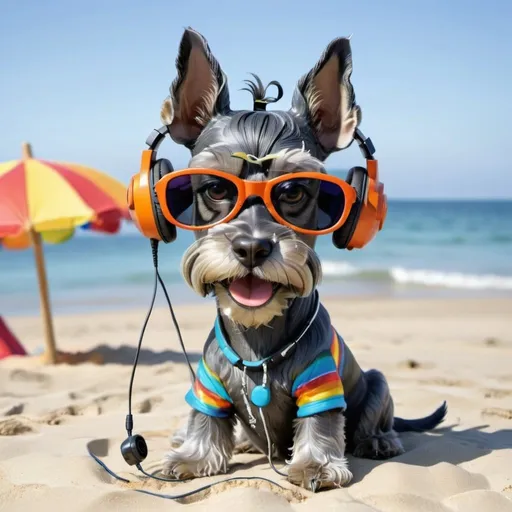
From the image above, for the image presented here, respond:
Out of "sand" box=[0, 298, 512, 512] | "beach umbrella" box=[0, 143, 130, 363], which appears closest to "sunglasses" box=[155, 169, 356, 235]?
"sand" box=[0, 298, 512, 512]

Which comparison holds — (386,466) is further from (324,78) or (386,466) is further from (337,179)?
(324,78)

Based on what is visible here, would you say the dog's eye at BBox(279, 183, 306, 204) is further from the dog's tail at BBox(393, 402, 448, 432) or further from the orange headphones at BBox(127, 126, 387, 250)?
the dog's tail at BBox(393, 402, 448, 432)

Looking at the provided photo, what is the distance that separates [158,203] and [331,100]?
0.95m

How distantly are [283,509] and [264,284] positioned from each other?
918mm

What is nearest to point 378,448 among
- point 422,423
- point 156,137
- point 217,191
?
point 422,423

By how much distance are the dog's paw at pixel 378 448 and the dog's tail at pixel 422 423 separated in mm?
503

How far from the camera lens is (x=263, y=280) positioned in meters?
2.90

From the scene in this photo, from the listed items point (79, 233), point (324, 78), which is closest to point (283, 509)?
point (324, 78)

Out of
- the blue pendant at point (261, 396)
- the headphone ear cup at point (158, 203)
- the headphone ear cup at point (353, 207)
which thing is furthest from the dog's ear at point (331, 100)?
the blue pendant at point (261, 396)

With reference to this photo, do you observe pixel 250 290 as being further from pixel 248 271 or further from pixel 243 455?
pixel 243 455

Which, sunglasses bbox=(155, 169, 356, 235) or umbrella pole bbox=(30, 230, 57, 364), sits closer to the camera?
sunglasses bbox=(155, 169, 356, 235)

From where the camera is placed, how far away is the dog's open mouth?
2.88 m

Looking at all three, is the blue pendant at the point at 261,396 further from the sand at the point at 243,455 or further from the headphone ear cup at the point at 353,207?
the headphone ear cup at the point at 353,207

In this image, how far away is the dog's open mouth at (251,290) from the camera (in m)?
2.88
